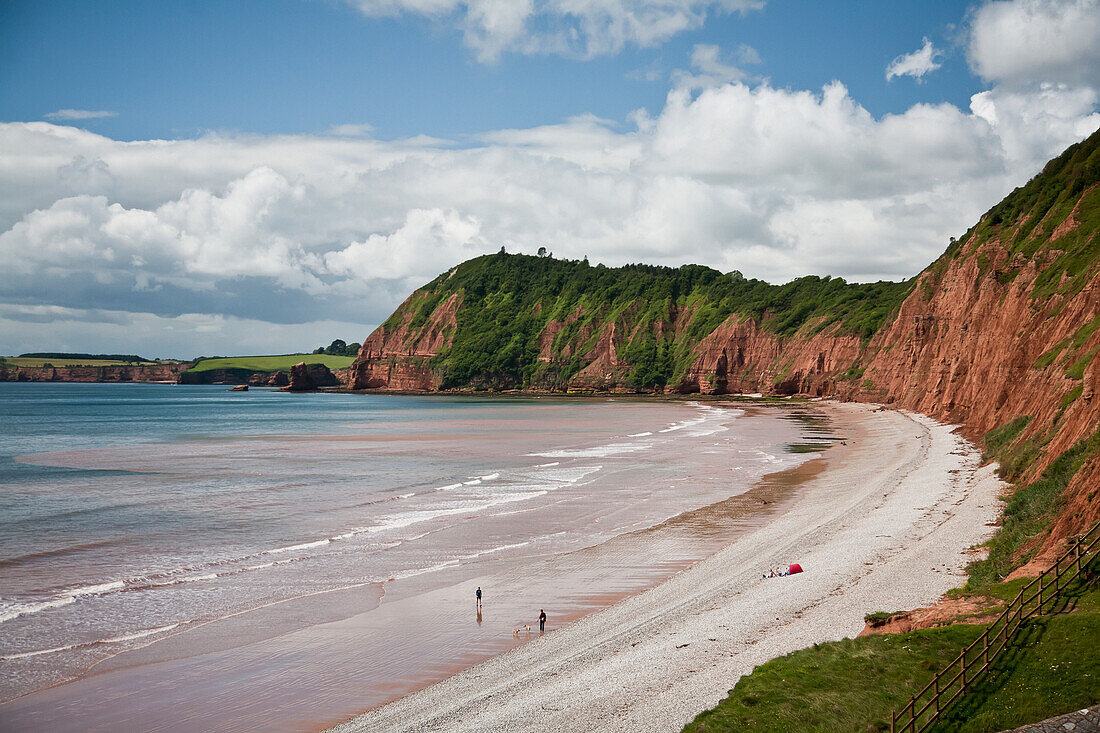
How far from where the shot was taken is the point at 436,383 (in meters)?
193

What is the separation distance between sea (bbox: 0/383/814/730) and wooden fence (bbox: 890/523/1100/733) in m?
9.14

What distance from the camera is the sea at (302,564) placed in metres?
Result: 15.5

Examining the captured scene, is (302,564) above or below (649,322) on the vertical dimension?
below

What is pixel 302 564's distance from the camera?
973 inches

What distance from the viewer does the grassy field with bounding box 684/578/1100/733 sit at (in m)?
11.1

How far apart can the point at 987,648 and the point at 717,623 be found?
21.6 feet

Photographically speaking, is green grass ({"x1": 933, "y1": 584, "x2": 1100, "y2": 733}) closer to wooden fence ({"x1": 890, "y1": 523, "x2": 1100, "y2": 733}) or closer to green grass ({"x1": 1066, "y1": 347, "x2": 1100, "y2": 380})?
wooden fence ({"x1": 890, "y1": 523, "x2": 1100, "y2": 733})

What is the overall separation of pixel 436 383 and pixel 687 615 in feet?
584

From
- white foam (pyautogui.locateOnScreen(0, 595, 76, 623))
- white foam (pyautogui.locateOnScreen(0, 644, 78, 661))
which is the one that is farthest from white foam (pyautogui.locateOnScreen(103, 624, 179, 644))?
white foam (pyautogui.locateOnScreen(0, 595, 76, 623))

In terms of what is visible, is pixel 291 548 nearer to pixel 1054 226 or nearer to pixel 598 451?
pixel 598 451

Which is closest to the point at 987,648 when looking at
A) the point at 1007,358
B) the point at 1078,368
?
the point at 1078,368

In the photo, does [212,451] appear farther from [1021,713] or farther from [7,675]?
[1021,713]

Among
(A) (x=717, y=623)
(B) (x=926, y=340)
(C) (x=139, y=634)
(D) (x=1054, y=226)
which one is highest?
(D) (x=1054, y=226)

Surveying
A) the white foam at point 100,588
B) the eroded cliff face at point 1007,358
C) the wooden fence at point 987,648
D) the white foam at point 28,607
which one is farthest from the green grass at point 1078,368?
the white foam at point 28,607
